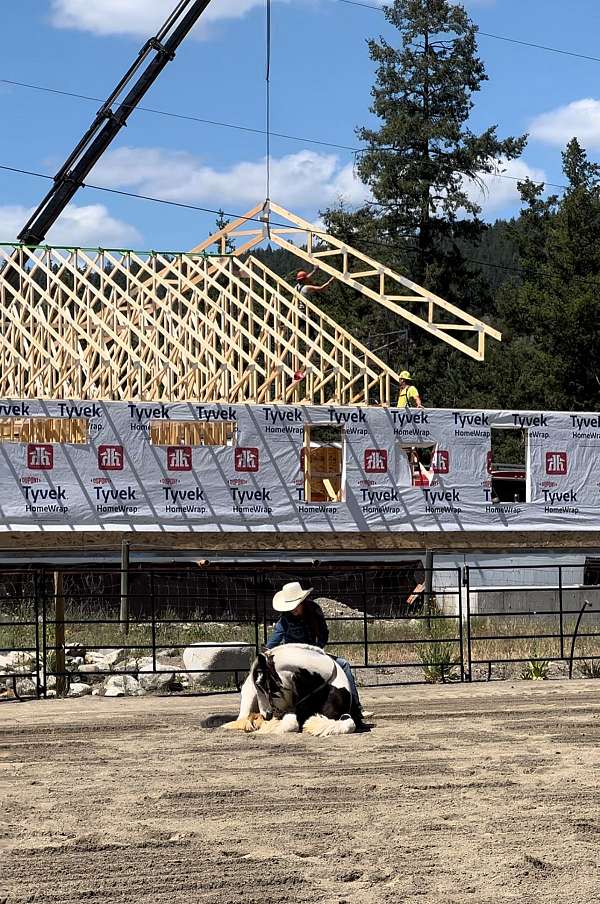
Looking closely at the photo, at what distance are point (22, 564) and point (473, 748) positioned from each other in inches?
531

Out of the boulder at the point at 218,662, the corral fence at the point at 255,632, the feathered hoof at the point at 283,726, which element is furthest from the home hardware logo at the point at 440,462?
the feathered hoof at the point at 283,726

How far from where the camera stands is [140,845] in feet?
21.0

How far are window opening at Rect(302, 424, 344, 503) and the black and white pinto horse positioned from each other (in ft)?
43.0

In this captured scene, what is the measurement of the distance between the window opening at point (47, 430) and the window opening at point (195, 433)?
4.40 ft

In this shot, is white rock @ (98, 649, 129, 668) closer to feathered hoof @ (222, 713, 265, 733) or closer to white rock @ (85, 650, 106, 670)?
white rock @ (85, 650, 106, 670)

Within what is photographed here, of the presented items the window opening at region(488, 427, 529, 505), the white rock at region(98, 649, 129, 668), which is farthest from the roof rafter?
the white rock at region(98, 649, 129, 668)

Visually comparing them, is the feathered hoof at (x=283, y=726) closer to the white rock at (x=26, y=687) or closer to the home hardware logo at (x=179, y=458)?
the white rock at (x=26, y=687)

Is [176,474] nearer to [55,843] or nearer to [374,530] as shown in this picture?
[374,530]

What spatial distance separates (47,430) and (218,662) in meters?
10.7

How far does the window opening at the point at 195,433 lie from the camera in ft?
74.6

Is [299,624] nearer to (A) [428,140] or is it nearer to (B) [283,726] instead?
(B) [283,726]

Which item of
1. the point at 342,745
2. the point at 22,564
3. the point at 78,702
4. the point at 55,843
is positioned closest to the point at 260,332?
the point at 22,564

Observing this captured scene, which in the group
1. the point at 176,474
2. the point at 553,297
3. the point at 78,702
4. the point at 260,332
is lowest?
the point at 78,702

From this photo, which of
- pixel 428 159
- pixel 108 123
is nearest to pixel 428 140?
pixel 428 159
